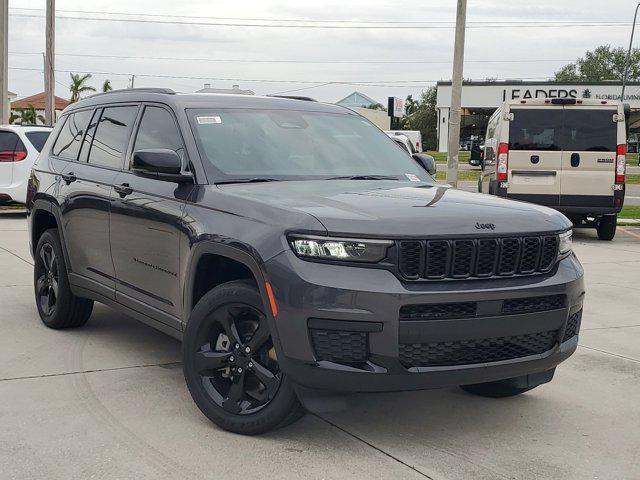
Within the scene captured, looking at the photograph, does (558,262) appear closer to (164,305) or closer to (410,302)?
(410,302)

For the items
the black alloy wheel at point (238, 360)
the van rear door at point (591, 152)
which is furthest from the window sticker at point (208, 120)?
the van rear door at point (591, 152)

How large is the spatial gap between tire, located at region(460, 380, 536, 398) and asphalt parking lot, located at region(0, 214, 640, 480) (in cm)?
6

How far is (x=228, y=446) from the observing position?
4.22 metres

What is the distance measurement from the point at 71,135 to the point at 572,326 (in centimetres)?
406

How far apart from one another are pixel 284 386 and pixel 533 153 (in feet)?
35.8

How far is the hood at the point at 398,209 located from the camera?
397 cm

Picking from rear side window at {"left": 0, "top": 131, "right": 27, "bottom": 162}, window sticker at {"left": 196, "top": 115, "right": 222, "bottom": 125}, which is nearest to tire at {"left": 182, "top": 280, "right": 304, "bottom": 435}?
window sticker at {"left": 196, "top": 115, "right": 222, "bottom": 125}

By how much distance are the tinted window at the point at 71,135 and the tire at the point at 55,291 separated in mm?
596

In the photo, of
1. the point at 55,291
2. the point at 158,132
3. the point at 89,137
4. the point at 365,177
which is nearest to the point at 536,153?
the point at 89,137

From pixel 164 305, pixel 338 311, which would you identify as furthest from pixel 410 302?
pixel 164 305

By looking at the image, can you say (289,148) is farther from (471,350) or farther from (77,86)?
(77,86)

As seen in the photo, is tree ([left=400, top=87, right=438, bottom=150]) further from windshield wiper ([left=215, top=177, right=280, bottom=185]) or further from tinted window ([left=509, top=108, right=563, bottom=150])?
windshield wiper ([left=215, top=177, right=280, bottom=185])

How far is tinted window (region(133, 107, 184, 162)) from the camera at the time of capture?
17.3ft

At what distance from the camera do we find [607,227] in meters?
14.7
